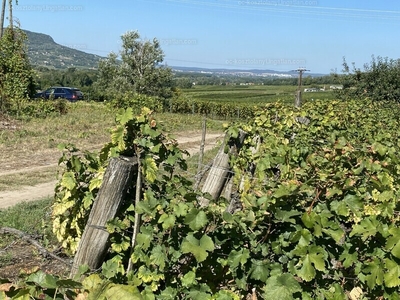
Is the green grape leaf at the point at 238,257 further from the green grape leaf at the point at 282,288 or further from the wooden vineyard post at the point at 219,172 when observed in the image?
the wooden vineyard post at the point at 219,172

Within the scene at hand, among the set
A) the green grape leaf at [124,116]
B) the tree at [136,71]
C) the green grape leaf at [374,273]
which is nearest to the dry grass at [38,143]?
the green grape leaf at [124,116]

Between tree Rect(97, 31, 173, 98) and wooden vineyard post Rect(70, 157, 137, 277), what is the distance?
44939 mm

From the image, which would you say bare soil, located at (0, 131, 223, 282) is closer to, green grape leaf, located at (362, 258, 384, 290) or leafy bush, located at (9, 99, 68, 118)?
green grape leaf, located at (362, 258, 384, 290)

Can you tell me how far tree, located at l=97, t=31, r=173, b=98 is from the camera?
156 ft

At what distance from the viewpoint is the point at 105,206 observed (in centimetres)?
241

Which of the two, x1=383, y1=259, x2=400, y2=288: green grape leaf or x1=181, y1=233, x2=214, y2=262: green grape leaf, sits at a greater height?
x1=181, y1=233, x2=214, y2=262: green grape leaf

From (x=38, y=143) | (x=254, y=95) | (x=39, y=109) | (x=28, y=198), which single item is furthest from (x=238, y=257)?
(x=254, y=95)

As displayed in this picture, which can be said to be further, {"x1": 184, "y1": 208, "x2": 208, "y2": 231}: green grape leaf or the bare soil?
the bare soil

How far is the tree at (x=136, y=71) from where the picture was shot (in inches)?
1873

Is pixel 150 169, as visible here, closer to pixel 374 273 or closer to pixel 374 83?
pixel 374 273

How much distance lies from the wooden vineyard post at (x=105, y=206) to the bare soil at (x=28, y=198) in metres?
0.32

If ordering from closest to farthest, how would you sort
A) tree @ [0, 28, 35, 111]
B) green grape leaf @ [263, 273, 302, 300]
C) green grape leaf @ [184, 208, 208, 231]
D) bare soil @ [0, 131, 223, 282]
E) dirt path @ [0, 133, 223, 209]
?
1. green grape leaf @ [263, 273, 302, 300]
2. green grape leaf @ [184, 208, 208, 231]
3. bare soil @ [0, 131, 223, 282]
4. dirt path @ [0, 133, 223, 209]
5. tree @ [0, 28, 35, 111]

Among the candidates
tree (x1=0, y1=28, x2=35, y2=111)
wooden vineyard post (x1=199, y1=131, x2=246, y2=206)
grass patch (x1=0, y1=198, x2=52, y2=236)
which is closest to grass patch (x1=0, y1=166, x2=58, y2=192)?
grass patch (x1=0, y1=198, x2=52, y2=236)

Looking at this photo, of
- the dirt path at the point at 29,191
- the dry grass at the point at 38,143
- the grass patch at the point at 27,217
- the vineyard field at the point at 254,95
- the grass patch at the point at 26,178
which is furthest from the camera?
the vineyard field at the point at 254,95
